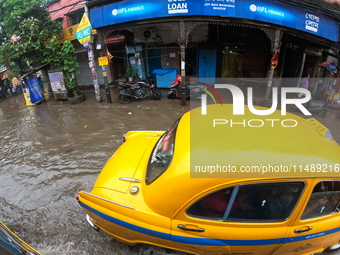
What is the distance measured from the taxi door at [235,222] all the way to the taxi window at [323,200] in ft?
0.71

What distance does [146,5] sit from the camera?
27.0 feet

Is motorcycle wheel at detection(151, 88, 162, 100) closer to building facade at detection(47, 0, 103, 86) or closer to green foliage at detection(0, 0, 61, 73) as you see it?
green foliage at detection(0, 0, 61, 73)

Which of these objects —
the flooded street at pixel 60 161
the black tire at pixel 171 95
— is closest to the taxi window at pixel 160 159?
the flooded street at pixel 60 161

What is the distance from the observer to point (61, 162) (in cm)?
520

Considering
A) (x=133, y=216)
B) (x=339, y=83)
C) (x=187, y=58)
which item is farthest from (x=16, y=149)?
(x=339, y=83)

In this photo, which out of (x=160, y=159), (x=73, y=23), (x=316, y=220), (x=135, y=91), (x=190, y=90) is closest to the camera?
(x=316, y=220)

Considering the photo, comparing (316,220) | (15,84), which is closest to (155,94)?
(316,220)

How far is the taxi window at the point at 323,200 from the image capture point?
6.68 ft

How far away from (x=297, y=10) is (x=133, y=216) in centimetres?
1015

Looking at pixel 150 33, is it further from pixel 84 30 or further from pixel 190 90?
pixel 190 90

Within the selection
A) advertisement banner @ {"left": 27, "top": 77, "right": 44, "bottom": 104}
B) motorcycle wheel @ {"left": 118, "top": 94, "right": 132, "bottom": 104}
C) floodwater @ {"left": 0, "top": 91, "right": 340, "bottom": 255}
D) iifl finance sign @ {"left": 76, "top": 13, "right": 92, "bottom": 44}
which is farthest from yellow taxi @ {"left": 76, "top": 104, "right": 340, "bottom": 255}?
advertisement banner @ {"left": 27, "top": 77, "right": 44, "bottom": 104}

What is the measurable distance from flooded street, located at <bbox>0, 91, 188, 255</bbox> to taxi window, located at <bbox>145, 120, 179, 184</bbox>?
4.22 feet

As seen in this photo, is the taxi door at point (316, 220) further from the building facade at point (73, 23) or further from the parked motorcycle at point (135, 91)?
the building facade at point (73, 23)

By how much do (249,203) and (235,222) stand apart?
23cm
